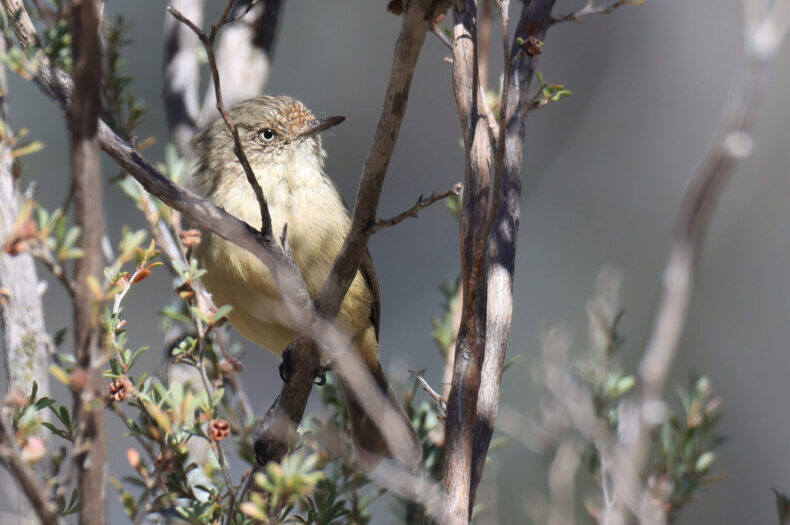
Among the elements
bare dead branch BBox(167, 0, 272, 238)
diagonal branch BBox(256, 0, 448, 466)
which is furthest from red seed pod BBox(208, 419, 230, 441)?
bare dead branch BBox(167, 0, 272, 238)

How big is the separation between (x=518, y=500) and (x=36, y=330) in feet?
16.9

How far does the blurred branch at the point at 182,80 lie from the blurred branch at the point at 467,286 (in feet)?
7.03

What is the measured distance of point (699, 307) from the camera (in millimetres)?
7441

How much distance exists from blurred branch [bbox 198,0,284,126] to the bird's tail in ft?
4.72

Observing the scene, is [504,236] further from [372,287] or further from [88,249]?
[372,287]

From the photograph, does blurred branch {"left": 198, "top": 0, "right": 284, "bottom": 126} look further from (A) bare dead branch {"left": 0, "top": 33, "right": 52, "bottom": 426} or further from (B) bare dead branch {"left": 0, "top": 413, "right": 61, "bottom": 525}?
(B) bare dead branch {"left": 0, "top": 413, "right": 61, "bottom": 525}

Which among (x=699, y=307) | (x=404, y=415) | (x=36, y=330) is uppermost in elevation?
(x=699, y=307)

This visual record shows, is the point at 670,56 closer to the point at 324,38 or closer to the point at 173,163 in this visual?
the point at 324,38

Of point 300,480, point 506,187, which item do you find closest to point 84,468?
point 300,480

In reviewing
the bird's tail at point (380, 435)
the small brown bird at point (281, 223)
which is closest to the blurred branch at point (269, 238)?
the bird's tail at point (380, 435)

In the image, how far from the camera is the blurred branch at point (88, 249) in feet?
4.08

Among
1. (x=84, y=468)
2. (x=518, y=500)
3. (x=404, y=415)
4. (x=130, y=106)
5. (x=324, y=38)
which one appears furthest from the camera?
(x=324, y=38)

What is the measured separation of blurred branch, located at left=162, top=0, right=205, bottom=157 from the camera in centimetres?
409

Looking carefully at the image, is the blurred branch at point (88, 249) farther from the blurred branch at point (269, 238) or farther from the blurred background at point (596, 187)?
the blurred background at point (596, 187)
